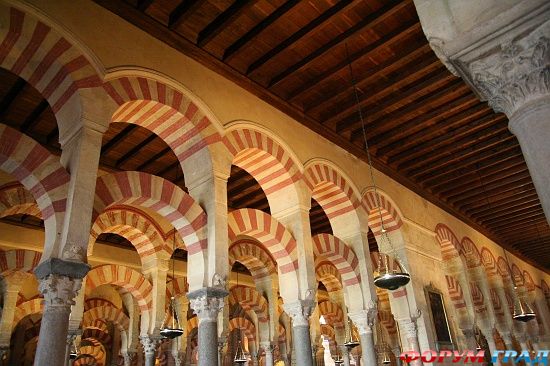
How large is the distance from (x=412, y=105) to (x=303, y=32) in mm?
2267

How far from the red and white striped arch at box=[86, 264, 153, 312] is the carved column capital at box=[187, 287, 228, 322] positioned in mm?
3410

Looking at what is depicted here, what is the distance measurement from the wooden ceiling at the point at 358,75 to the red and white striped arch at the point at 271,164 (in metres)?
0.62

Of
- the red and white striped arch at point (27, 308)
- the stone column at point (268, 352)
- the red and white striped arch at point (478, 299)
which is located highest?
the red and white striped arch at point (27, 308)

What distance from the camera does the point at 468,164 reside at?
7.87 meters

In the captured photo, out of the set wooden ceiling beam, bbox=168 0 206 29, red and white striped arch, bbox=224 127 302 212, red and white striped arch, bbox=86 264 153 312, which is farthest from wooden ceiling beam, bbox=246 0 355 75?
red and white striped arch, bbox=86 264 153 312

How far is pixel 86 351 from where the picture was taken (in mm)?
12266

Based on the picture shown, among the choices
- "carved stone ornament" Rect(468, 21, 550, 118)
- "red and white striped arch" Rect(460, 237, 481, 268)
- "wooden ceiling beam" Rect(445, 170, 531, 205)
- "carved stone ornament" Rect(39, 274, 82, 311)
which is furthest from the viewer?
"red and white striped arch" Rect(460, 237, 481, 268)

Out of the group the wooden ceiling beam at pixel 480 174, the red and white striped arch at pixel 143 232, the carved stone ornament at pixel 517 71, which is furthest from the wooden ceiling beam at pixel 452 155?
the carved stone ornament at pixel 517 71

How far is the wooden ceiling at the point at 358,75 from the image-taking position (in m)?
4.51

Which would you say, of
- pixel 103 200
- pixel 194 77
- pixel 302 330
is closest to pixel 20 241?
pixel 103 200

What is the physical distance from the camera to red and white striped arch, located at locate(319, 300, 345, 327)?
35.6 ft

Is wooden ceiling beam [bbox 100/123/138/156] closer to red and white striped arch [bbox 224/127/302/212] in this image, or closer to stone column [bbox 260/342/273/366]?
red and white striped arch [bbox 224/127/302/212]

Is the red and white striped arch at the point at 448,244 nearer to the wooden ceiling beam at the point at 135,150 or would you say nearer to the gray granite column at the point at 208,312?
the wooden ceiling beam at the point at 135,150

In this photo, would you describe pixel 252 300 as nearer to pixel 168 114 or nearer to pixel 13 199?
pixel 13 199
